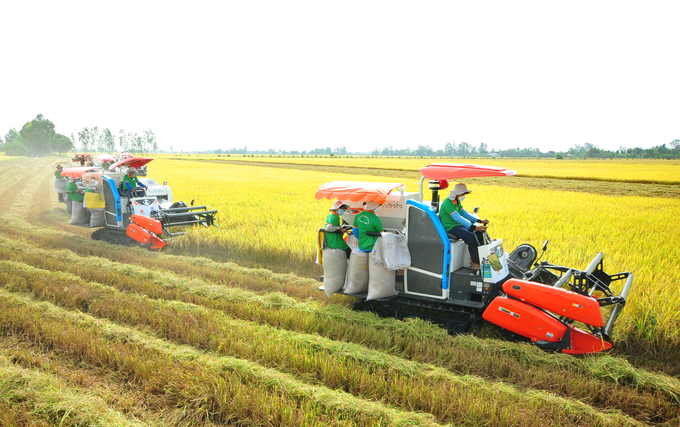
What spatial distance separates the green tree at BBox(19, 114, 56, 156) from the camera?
104250 millimetres

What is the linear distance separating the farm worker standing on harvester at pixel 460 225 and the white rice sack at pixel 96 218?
10.5 metres

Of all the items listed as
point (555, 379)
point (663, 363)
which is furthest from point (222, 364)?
point (663, 363)

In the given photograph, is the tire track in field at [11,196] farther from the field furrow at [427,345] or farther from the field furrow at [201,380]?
the field furrow at [201,380]

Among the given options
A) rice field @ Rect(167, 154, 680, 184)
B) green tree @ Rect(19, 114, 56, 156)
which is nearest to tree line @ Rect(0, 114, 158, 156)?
green tree @ Rect(19, 114, 56, 156)

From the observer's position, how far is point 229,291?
7.17 meters

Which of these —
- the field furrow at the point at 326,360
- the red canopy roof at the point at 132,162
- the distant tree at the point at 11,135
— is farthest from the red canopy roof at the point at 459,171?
the distant tree at the point at 11,135

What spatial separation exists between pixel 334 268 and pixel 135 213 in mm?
7459

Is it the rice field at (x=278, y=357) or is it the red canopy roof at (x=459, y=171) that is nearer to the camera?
the rice field at (x=278, y=357)

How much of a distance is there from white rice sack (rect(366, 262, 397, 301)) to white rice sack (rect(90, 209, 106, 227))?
9615mm

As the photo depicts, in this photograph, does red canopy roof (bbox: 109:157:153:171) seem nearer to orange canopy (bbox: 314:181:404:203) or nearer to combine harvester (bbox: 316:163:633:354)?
orange canopy (bbox: 314:181:404:203)

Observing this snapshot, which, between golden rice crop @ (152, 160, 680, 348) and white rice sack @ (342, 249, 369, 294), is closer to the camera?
golden rice crop @ (152, 160, 680, 348)

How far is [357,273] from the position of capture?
20.8 feet

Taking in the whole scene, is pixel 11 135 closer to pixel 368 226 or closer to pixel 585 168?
pixel 585 168

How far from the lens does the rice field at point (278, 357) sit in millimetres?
3855
